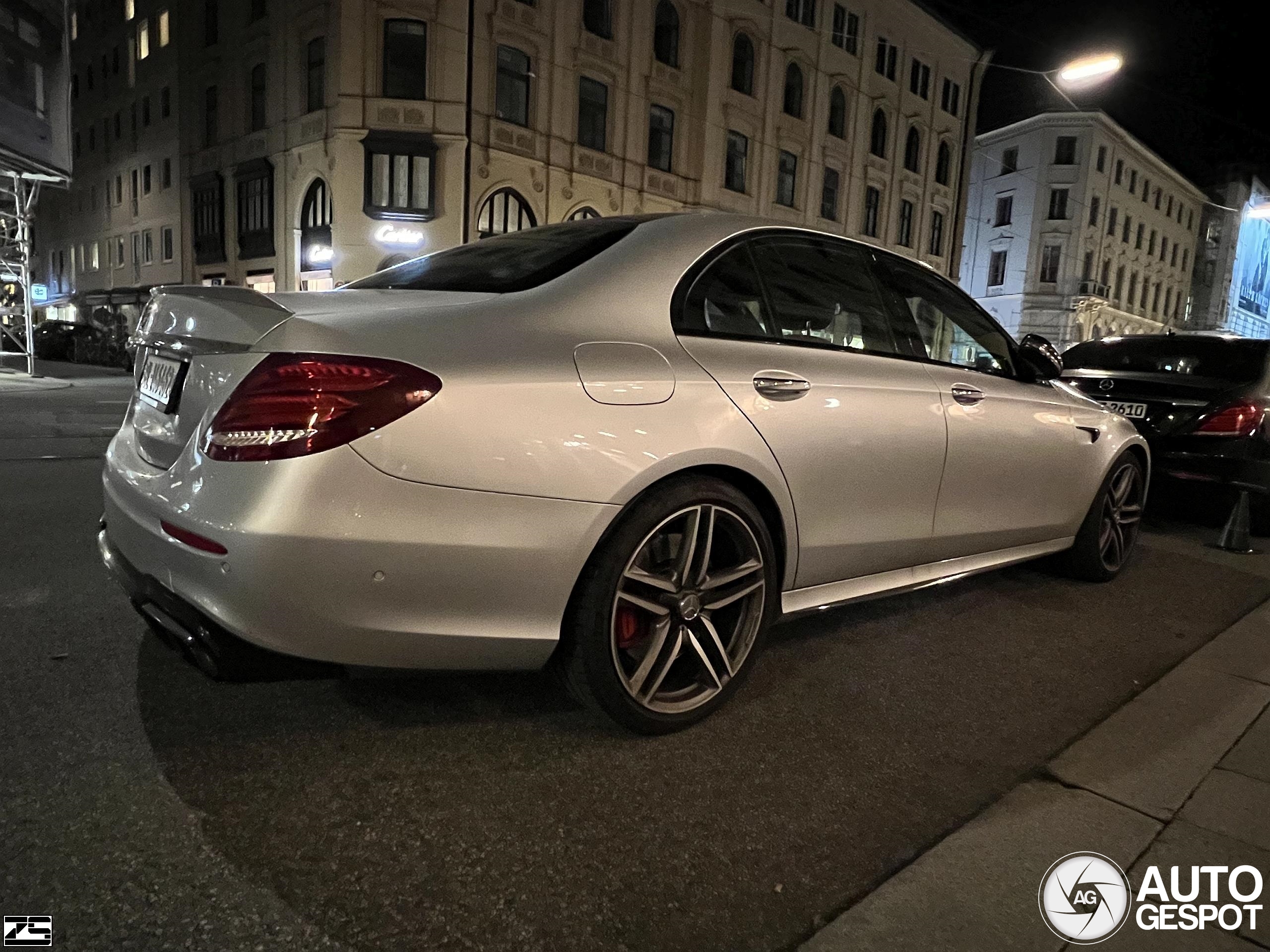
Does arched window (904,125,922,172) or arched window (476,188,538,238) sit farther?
arched window (904,125,922,172)

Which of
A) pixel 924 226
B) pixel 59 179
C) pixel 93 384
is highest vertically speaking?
pixel 924 226

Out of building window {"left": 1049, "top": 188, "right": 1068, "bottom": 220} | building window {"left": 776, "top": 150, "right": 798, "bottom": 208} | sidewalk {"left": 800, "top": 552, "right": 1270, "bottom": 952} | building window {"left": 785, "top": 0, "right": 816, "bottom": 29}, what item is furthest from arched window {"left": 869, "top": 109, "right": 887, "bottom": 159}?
sidewalk {"left": 800, "top": 552, "right": 1270, "bottom": 952}

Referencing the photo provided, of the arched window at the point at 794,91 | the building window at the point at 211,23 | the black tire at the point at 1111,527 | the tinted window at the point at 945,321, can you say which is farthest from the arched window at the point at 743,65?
the tinted window at the point at 945,321

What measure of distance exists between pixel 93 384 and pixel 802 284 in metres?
17.6

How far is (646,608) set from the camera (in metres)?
2.40

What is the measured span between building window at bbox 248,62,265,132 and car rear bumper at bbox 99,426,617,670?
24787mm

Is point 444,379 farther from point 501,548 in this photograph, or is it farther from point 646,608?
point 646,608

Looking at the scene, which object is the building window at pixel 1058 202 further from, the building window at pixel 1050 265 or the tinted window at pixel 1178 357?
the tinted window at pixel 1178 357

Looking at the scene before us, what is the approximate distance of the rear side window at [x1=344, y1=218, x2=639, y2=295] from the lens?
2.48 metres

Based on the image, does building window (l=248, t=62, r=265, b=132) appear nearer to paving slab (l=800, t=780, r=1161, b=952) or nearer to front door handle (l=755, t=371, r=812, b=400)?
front door handle (l=755, t=371, r=812, b=400)

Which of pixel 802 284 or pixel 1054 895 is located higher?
pixel 802 284

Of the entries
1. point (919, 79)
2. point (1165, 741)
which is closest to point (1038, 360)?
point (1165, 741)

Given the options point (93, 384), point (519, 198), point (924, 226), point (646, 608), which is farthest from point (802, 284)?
point (924, 226)

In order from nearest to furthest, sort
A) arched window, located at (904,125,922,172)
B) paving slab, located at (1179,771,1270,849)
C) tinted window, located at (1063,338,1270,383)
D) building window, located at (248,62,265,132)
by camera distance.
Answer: paving slab, located at (1179,771,1270,849)
tinted window, located at (1063,338,1270,383)
building window, located at (248,62,265,132)
arched window, located at (904,125,922,172)
